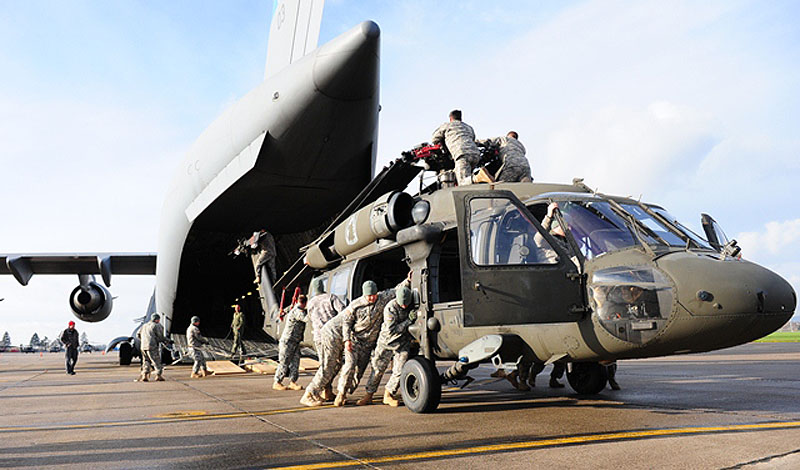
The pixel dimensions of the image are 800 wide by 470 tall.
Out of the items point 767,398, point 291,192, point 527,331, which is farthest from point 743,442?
point 291,192

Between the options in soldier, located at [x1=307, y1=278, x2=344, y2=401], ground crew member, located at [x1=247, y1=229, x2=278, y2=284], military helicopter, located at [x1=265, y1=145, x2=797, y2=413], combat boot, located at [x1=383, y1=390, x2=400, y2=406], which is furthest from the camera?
ground crew member, located at [x1=247, y1=229, x2=278, y2=284]

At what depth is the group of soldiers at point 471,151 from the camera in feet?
28.7

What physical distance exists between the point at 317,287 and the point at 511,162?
13.4 ft

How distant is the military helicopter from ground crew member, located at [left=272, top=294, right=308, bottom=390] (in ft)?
9.22

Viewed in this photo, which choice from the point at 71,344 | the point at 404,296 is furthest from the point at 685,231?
the point at 71,344

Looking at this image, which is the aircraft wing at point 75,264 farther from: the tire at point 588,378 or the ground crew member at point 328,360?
the tire at point 588,378

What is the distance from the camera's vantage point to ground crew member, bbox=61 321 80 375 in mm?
16906

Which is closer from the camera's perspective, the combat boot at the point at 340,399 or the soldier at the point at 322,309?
the combat boot at the point at 340,399

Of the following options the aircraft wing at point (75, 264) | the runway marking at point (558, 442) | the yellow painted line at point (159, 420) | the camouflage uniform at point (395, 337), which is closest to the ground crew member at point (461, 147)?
the camouflage uniform at point (395, 337)

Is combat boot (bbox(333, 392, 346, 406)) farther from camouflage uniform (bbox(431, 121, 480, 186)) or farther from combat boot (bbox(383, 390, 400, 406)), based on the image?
camouflage uniform (bbox(431, 121, 480, 186))

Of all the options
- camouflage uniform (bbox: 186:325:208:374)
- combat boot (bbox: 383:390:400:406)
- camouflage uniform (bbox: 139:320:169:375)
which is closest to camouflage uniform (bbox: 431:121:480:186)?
combat boot (bbox: 383:390:400:406)

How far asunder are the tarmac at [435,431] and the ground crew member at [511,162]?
129 inches

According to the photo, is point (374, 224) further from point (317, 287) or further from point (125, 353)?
point (125, 353)

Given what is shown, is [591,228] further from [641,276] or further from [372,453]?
[372,453]
